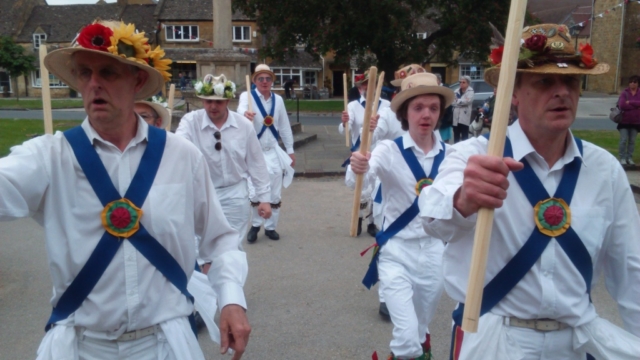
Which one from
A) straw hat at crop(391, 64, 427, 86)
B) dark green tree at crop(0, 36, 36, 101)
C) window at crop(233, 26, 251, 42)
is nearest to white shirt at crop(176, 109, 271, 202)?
straw hat at crop(391, 64, 427, 86)

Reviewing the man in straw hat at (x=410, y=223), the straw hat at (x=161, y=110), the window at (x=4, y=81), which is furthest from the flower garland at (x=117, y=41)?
the window at (x=4, y=81)

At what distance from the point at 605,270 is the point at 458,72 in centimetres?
5933

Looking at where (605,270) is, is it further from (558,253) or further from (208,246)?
(208,246)

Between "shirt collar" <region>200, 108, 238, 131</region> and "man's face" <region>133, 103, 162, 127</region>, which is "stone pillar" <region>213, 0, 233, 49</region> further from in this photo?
"man's face" <region>133, 103, 162, 127</region>

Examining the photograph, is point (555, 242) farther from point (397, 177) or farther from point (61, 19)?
point (61, 19)

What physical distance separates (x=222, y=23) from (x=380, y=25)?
599 inches

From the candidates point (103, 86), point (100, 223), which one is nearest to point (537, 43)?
point (103, 86)

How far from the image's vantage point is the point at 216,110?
6238 millimetres

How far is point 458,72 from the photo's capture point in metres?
59.9

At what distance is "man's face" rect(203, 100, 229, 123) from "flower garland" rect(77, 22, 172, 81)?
3.59 metres

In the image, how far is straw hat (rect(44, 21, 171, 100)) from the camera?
2494 millimetres

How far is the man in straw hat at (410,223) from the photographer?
172 inches

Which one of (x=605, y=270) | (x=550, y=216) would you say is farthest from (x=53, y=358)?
(x=605, y=270)

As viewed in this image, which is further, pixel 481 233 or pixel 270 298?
pixel 270 298
